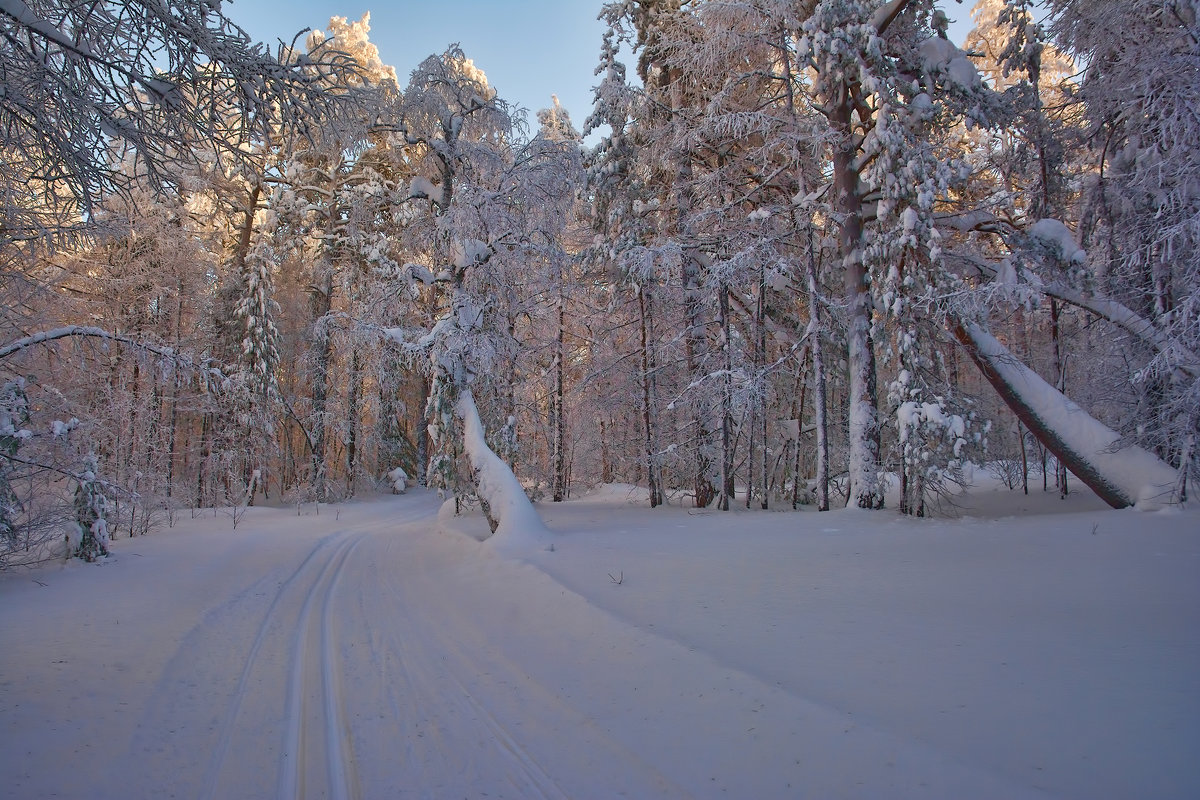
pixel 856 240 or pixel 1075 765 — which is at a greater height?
pixel 856 240

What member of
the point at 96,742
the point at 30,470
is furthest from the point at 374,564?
the point at 96,742

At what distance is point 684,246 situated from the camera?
15141mm

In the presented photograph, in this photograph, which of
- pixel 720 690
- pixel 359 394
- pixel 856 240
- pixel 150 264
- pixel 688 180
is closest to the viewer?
pixel 720 690

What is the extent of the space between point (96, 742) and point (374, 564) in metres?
6.63

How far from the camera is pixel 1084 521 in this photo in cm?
861

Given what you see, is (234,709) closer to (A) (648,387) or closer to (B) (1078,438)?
(B) (1078,438)

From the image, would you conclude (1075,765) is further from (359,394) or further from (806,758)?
(359,394)

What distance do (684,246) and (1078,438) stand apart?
892cm

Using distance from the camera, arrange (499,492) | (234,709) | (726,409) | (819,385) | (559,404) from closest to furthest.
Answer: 1. (234,709)
2. (499,492)
3. (819,385)
4. (726,409)
5. (559,404)

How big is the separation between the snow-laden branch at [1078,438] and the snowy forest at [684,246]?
6 centimetres

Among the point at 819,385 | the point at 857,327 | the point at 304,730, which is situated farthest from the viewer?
the point at 819,385

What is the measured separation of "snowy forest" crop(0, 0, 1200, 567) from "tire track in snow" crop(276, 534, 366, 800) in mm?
3926

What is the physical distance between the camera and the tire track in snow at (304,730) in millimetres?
3334

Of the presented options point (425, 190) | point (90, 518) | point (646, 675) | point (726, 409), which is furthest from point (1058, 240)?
point (90, 518)
